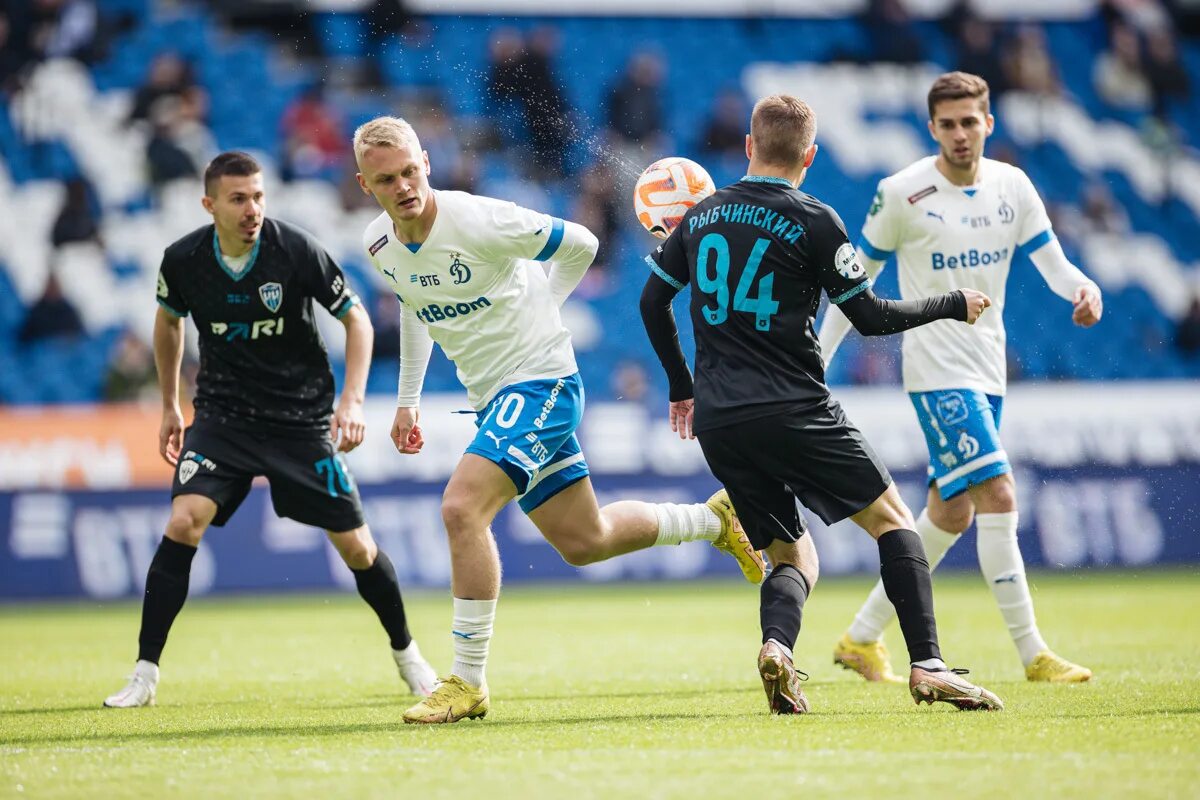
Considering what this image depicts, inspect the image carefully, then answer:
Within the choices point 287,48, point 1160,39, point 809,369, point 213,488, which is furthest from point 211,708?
point 1160,39

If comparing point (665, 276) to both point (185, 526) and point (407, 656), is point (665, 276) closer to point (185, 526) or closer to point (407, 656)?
point (407, 656)

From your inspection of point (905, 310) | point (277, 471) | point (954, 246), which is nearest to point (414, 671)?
point (277, 471)

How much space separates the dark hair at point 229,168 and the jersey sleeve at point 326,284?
1.38ft

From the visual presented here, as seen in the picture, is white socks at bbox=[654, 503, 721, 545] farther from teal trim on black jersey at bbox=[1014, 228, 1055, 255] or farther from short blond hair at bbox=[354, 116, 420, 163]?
teal trim on black jersey at bbox=[1014, 228, 1055, 255]

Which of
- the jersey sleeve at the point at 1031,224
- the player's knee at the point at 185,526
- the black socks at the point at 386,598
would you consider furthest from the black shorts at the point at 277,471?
the jersey sleeve at the point at 1031,224

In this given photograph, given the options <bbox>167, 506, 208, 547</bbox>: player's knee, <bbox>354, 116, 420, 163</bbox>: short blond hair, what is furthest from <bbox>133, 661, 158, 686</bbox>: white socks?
<bbox>354, 116, 420, 163</bbox>: short blond hair

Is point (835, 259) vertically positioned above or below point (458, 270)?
above

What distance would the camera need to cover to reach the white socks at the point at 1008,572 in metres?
7.40

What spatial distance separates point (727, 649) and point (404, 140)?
429 centimetres

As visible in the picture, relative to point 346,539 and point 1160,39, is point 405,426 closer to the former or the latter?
point 346,539

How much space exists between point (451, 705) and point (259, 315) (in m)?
2.32

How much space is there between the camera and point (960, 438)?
7371 mm

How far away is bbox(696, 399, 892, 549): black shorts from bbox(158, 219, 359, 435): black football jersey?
2.24 meters

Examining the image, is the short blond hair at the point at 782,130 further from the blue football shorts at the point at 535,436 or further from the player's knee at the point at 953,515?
the player's knee at the point at 953,515
